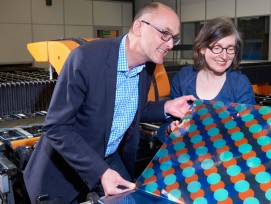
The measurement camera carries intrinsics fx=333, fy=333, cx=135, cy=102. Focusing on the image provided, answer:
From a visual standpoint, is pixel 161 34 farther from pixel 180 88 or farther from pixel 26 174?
pixel 26 174

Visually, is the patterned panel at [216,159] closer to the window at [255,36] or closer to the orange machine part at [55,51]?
the orange machine part at [55,51]

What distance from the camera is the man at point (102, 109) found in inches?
42.1

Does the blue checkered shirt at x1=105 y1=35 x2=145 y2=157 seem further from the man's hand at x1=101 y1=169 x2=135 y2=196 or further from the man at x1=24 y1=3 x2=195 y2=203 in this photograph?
the man's hand at x1=101 y1=169 x2=135 y2=196

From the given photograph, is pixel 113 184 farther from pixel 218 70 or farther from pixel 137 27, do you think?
pixel 218 70

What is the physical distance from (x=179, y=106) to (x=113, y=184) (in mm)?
456

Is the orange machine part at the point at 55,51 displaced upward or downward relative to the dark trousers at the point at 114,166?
upward

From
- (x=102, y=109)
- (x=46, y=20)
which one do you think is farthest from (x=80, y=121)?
(x=46, y=20)

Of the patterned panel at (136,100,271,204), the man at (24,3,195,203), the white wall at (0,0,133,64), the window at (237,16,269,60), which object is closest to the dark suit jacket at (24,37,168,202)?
the man at (24,3,195,203)

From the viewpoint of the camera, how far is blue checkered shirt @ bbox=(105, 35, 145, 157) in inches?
48.1

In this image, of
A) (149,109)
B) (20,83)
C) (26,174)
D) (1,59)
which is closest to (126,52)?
(149,109)

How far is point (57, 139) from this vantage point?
3.57 feet

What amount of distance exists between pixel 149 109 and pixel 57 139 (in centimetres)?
46

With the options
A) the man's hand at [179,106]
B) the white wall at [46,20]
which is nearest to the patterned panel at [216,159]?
the man's hand at [179,106]

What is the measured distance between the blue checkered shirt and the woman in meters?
0.18
